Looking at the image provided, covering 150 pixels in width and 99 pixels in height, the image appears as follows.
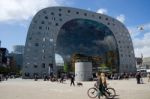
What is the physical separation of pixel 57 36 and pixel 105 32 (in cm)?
2880

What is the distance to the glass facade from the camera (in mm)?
141500

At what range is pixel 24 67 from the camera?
121m

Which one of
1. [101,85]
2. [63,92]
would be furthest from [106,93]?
[63,92]

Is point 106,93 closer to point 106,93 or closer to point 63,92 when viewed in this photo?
point 106,93

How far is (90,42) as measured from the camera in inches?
5901

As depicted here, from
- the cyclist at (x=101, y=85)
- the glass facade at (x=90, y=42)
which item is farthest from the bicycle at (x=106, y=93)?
the glass facade at (x=90, y=42)

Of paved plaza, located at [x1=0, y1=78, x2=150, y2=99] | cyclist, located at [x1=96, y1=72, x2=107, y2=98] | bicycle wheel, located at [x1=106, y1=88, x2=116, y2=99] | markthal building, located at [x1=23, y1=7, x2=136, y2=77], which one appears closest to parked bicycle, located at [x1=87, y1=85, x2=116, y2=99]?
bicycle wheel, located at [x1=106, y1=88, x2=116, y2=99]

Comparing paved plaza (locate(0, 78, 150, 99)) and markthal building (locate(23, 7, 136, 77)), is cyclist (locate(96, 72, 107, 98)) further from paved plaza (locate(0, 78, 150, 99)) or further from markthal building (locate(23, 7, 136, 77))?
markthal building (locate(23, 7, 136, 77))

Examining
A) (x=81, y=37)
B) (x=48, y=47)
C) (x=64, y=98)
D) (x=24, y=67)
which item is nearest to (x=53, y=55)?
(x=48, y=47)

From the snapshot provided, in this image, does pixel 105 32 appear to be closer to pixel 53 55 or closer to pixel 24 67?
pixel 53 55

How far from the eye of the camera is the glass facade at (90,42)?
141500 millimetres

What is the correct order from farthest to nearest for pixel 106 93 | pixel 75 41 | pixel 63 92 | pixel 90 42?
pixel 90 42 → pixel 75 41 → pixel 63 92 → pixel 106 93

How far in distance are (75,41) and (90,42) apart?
8028 mm

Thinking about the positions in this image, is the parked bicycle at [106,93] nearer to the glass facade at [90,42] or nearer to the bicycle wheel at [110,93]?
the bicycle wheel at [110,93]
